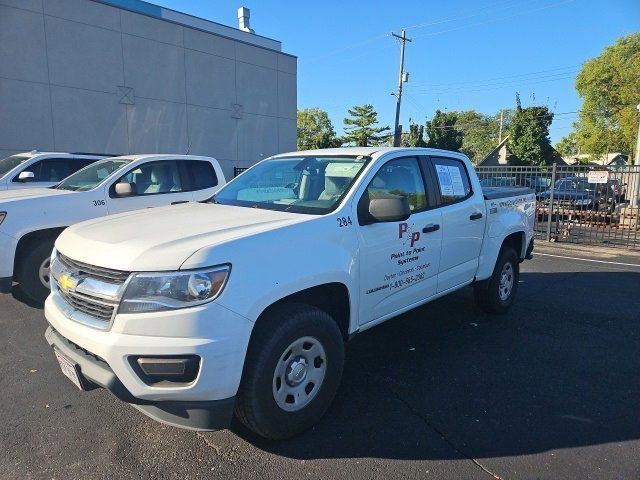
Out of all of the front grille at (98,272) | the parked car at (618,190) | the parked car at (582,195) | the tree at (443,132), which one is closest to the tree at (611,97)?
the tree at (443,132)

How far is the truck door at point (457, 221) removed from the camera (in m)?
4.31

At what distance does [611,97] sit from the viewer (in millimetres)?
31562

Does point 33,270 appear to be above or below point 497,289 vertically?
above

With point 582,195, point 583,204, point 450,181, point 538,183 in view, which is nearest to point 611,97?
point 538,183

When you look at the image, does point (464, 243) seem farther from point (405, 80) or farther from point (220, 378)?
point (405, 80)

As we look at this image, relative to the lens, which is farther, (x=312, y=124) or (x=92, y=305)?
(x=312, y=124)

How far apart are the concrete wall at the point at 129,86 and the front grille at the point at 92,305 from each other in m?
14.9

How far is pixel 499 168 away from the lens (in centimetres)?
1349

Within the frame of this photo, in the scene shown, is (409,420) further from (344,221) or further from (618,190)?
(618,190)

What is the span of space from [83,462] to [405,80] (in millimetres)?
35187

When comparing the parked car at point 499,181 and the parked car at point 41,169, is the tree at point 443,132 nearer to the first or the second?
the parked car at point 499,181

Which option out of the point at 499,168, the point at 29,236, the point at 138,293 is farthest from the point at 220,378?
the point at 499,168

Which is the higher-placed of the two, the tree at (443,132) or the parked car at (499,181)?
the tree at (443,132)

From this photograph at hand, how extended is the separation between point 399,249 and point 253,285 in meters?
1.50
